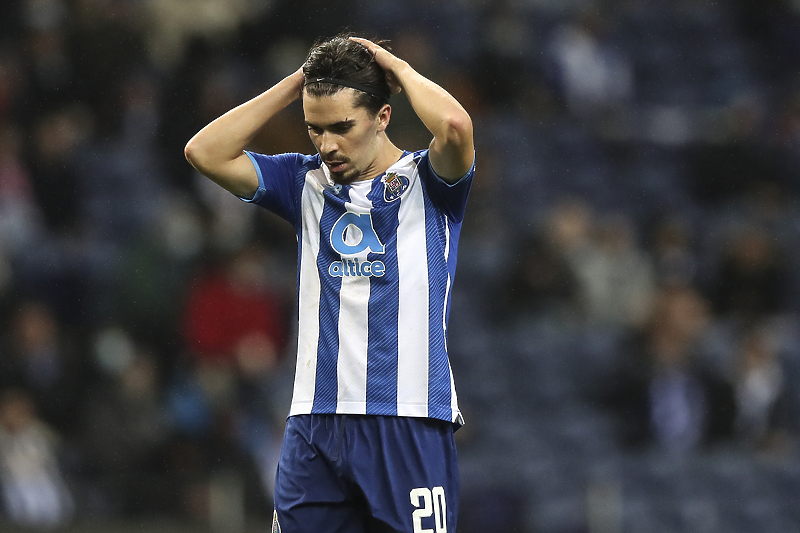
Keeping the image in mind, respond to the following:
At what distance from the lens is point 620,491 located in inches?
318

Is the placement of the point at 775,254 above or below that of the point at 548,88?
below

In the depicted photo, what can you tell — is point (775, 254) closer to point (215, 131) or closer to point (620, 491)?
point (620, 491)

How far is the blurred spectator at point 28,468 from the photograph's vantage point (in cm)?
753

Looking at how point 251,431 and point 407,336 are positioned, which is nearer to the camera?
point 407,336

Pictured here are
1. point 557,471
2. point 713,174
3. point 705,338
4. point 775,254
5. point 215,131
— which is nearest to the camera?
point 215,131

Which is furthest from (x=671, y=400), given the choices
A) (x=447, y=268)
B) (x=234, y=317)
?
(x=447, y=268)

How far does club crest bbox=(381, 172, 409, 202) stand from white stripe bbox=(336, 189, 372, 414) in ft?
0.71

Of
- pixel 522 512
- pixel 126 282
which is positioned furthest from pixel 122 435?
pixel 522 512

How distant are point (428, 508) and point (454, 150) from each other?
1.15 metres

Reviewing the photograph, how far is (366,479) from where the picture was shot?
11.5 ft

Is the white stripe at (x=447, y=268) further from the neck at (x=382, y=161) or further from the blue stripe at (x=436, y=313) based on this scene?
Answer: the neck at (x=382, y=161)

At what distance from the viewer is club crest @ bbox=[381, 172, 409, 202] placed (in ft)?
12.2

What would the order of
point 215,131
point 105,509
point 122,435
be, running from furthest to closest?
point 122,435 < point 105,509 < point 215,131

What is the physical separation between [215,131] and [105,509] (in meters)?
4.20
